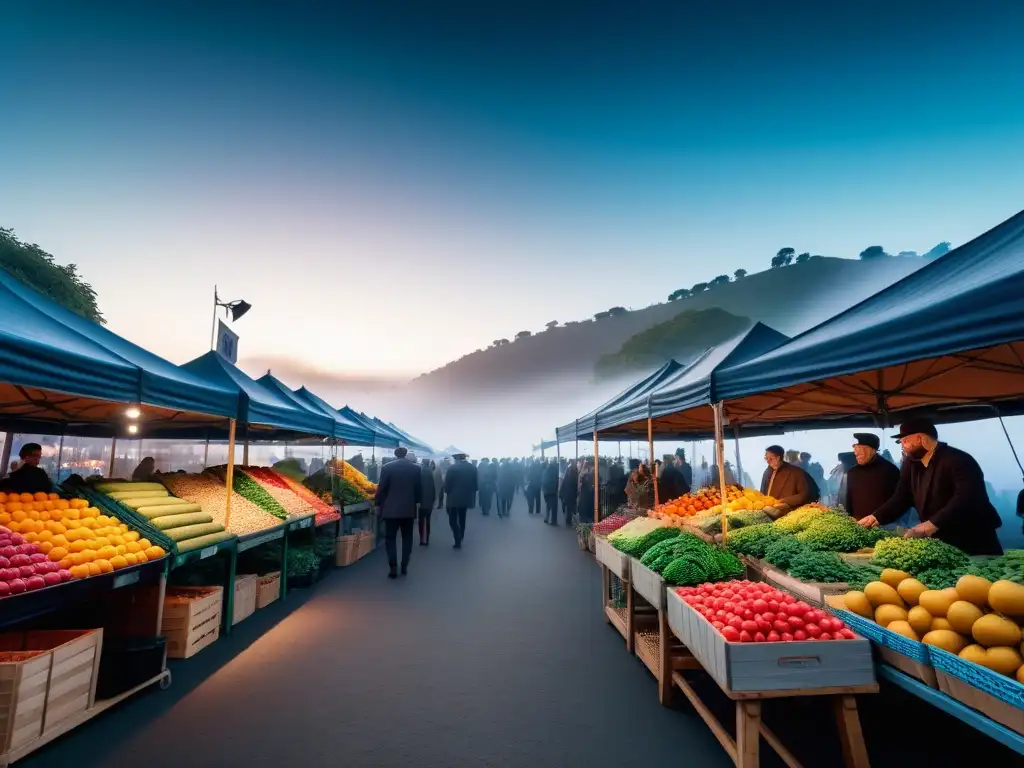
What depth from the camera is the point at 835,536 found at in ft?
13.0

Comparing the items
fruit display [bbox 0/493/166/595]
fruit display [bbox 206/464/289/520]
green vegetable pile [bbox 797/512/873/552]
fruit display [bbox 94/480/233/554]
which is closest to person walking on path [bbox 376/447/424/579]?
→ fruit display [bbox 206/464/289/520]

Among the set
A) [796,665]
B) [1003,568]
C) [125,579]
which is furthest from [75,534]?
[1003,568]

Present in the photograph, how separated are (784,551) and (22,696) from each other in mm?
4939

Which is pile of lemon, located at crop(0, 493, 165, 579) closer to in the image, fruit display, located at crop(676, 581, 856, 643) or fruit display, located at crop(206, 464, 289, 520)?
fruit display, located at crop(206, 464, 289, 520)

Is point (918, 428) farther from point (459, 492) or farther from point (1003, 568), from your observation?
point (459, 492)

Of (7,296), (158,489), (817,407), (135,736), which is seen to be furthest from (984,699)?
(158,489)

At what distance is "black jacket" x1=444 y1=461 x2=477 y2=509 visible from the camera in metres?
10.8

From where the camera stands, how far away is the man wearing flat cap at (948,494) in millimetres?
3635

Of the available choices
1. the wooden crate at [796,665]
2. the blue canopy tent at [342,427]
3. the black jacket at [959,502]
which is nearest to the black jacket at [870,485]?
the black jacket at [959,502]

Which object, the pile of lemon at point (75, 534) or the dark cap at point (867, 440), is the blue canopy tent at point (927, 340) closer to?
the dark cap at point (867, 440)

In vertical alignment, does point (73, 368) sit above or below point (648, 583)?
above

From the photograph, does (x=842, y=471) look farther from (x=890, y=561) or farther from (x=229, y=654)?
(x=229, y=654)

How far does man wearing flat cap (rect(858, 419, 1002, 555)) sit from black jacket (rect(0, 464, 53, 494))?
282 inches

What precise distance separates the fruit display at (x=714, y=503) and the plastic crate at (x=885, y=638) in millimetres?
3100
